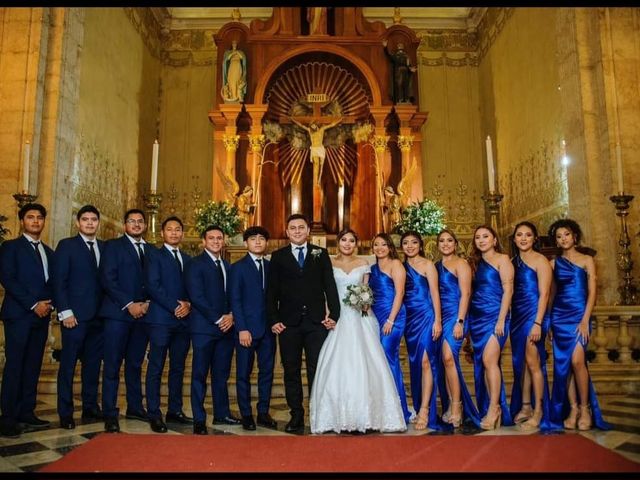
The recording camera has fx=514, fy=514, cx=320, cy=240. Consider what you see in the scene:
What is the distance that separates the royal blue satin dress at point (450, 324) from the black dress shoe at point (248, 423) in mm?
1420

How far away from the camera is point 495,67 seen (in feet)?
34.1

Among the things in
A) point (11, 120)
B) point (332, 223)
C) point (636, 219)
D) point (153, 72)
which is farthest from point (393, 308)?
point (153, 72)

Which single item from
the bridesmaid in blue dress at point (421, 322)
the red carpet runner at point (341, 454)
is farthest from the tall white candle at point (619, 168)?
the red carpet runner at point (341, 454)

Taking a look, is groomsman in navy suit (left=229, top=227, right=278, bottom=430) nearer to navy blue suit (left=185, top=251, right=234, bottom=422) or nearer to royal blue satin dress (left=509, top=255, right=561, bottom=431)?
navy blue suit (left=185, top=251, right=234, bottom=422)

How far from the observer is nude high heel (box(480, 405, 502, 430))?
11.7 feet

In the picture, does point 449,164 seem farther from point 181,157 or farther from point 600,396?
point 600,396

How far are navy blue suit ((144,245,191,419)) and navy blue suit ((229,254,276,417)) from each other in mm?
444

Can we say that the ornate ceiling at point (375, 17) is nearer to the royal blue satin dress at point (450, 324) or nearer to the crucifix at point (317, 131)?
the crucifix at point (317, 131)

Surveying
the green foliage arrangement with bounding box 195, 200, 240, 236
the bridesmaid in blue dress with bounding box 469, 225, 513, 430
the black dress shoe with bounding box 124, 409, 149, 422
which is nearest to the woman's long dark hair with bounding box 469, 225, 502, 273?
the bridesmaid in blue dress with bounding box 469, 225, 513, 430

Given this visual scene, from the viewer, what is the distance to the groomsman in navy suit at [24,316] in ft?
11.7

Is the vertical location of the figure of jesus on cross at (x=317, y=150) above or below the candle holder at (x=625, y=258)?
above

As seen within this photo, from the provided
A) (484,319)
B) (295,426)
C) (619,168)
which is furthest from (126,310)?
(619,168)

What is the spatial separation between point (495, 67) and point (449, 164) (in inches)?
83.6

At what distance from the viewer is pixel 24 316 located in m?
3.64
